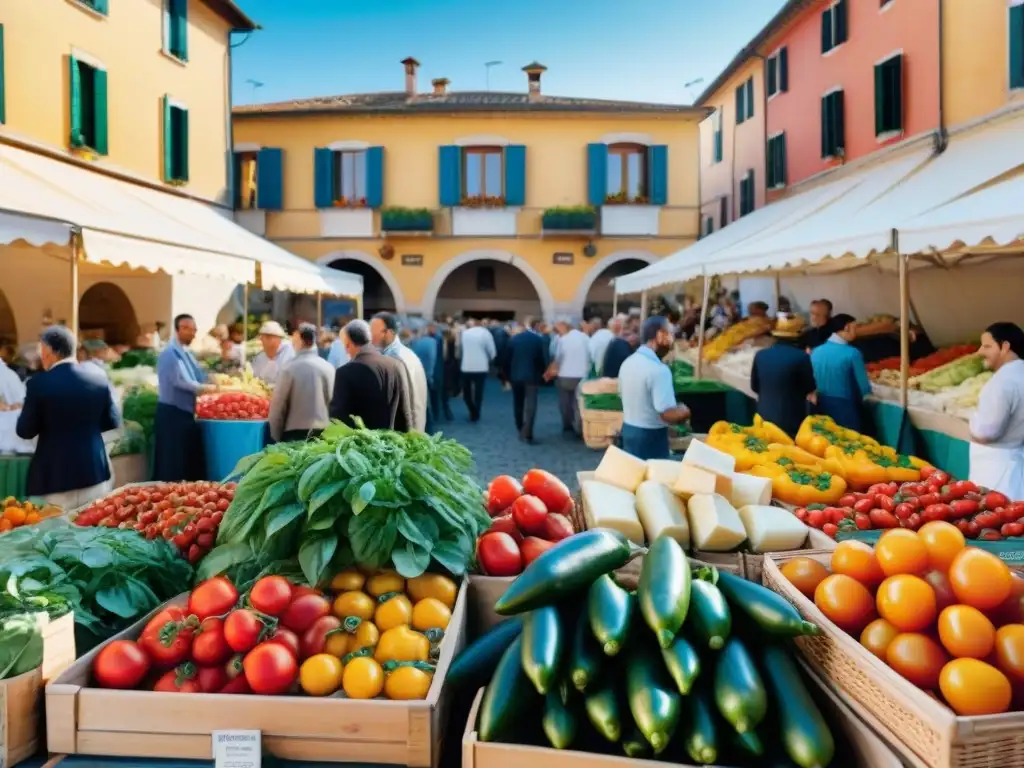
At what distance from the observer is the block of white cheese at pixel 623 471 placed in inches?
133

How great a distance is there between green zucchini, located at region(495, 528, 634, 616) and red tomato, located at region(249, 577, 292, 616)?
621 millimetres

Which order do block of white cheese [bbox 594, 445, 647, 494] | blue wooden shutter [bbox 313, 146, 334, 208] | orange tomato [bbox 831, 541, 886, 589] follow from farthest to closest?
blue wooden shutter [bbox 313, 146, 334, 208] → block of white cheese [bbox 594, 445, 647, 494] → orange tomato [bbox 831, 541, 886, 589]

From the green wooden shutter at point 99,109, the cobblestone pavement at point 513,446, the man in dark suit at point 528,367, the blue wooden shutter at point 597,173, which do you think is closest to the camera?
the cobblestone pavement at point 513,446

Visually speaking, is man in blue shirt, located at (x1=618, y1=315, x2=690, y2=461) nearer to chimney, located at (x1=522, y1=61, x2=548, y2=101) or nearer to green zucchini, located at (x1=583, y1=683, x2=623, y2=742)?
green zucchini, located at (x1=583, y1=683, x2=623, y2=742)

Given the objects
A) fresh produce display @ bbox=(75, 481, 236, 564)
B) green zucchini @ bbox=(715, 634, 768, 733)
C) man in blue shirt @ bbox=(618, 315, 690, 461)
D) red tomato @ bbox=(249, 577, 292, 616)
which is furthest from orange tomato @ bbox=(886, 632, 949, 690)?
man in blue shirt @ bbox=(618, 315, 690, 461)

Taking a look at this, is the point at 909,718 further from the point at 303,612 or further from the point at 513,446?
the point at 513,446

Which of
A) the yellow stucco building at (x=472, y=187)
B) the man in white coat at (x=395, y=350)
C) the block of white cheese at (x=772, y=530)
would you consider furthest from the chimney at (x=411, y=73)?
the block of white cheese at (x=772, y=530)

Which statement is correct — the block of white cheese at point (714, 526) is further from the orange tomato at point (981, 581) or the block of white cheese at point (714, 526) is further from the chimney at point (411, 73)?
the chimney at point (411, 73)

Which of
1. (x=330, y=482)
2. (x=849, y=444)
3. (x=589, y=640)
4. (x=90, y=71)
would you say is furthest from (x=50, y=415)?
(x=90, y=71)

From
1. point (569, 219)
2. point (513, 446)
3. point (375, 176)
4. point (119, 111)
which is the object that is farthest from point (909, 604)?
point (375, 176)

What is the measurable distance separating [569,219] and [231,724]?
60.0ft

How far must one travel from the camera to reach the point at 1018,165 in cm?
675

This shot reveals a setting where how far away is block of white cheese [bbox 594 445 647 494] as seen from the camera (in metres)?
3.37

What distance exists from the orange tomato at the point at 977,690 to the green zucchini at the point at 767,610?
1.10 ft
